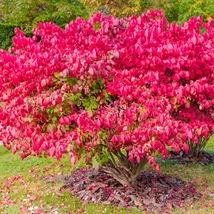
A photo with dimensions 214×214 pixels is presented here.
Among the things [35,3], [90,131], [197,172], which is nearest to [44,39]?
[90,131]

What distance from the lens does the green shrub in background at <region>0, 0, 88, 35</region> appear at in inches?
615

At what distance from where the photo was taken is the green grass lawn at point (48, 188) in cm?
450

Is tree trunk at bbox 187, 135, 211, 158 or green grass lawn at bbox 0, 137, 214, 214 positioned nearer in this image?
green grass lawn at bbox 0, 137, 214, 214

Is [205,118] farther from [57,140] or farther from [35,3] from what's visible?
[35,3]

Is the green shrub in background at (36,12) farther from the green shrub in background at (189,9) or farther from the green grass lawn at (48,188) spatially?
the green grass lawn at (48,188)

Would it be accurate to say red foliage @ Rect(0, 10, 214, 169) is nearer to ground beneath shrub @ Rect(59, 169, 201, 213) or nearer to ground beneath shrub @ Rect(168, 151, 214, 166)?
ground beneath shrub @ Rect(59, 169, 201, 213)

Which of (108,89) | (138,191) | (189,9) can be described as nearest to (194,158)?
(138,191)

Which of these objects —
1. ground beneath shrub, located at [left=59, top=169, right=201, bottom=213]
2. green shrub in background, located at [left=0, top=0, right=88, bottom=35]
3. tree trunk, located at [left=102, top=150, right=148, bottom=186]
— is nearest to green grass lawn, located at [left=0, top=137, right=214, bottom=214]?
ground beneath shrub, located at [left=59, top=169, right=201, bottom=213]

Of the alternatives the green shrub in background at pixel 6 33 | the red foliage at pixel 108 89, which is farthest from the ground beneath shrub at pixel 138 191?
the green shrub in background at pixel 6 33

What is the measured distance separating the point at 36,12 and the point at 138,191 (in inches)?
523

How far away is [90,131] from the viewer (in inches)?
146

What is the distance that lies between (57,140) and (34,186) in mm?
1757

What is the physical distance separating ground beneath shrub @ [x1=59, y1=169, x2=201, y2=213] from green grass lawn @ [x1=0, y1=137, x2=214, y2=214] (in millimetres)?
129

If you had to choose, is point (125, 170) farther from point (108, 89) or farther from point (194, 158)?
point (194, 158)
